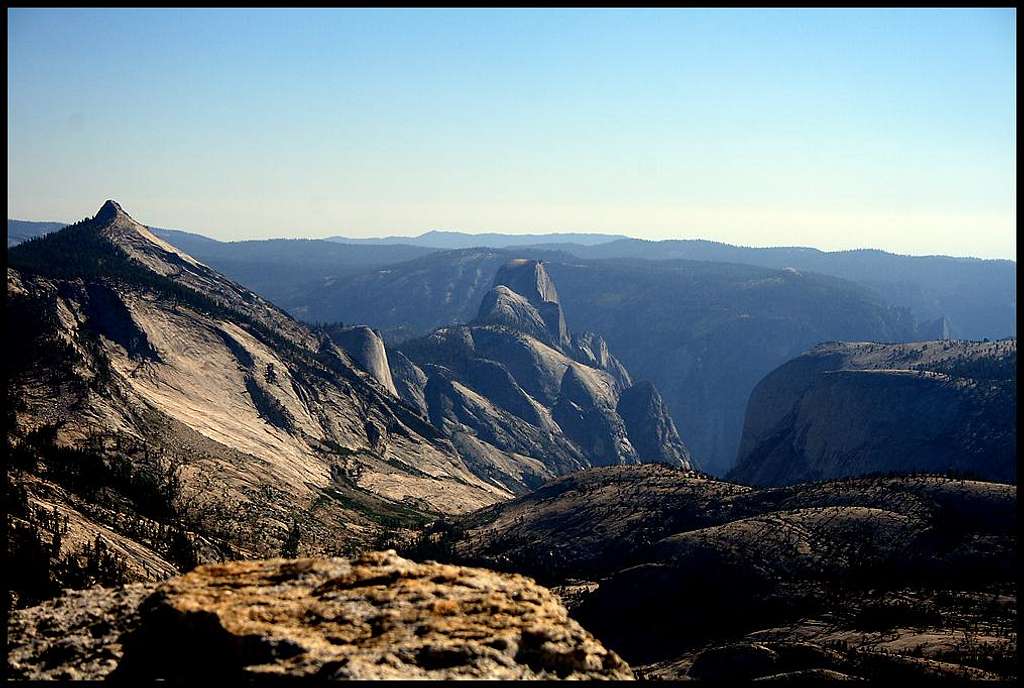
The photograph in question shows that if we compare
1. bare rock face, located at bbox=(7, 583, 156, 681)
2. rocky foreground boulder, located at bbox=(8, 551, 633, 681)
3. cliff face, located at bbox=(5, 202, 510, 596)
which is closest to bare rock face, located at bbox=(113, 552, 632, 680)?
rocky foreground boulder, located at bbox=(8, 551, 633, 681)

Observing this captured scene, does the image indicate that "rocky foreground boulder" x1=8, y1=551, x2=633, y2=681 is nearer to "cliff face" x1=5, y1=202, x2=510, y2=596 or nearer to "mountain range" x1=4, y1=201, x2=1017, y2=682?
"mountain range" x1=4, y1=201, x2=1017, y2=682

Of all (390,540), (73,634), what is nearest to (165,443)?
(390,540)

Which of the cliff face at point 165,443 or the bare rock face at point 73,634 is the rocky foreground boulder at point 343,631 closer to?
the bare rock face at point 73,634

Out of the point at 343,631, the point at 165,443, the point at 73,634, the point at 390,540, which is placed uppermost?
the point at 343,631

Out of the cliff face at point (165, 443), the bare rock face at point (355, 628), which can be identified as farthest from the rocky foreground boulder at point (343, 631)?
the cliff face at point (165, 443)

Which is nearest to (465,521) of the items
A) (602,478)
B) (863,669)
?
(602,478)

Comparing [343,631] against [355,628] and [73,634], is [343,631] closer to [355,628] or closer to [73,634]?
[355,628]

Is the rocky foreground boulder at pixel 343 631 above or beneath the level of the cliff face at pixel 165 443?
above
